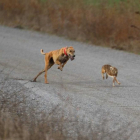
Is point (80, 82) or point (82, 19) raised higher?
point (82, 19)

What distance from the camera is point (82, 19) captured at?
1803 cm

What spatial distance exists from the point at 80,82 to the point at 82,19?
24.5 ft

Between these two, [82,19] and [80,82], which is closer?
[80,82]

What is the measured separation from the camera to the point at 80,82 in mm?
10883

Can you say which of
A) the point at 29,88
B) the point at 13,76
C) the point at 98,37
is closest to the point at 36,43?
the point at 98,37

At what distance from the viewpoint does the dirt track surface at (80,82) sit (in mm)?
7792

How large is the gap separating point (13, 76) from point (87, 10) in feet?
27.2

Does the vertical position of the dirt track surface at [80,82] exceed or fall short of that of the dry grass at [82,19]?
it falls short

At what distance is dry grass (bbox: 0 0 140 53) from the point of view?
1631 cm

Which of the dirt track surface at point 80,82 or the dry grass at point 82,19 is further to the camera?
the dry grass at point 82,19

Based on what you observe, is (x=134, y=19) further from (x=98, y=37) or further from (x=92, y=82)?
(x=92, y=82)

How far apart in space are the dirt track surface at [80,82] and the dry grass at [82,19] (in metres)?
0.68

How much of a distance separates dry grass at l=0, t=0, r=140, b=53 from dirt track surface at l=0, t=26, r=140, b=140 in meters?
0.68

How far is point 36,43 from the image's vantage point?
1645cm
